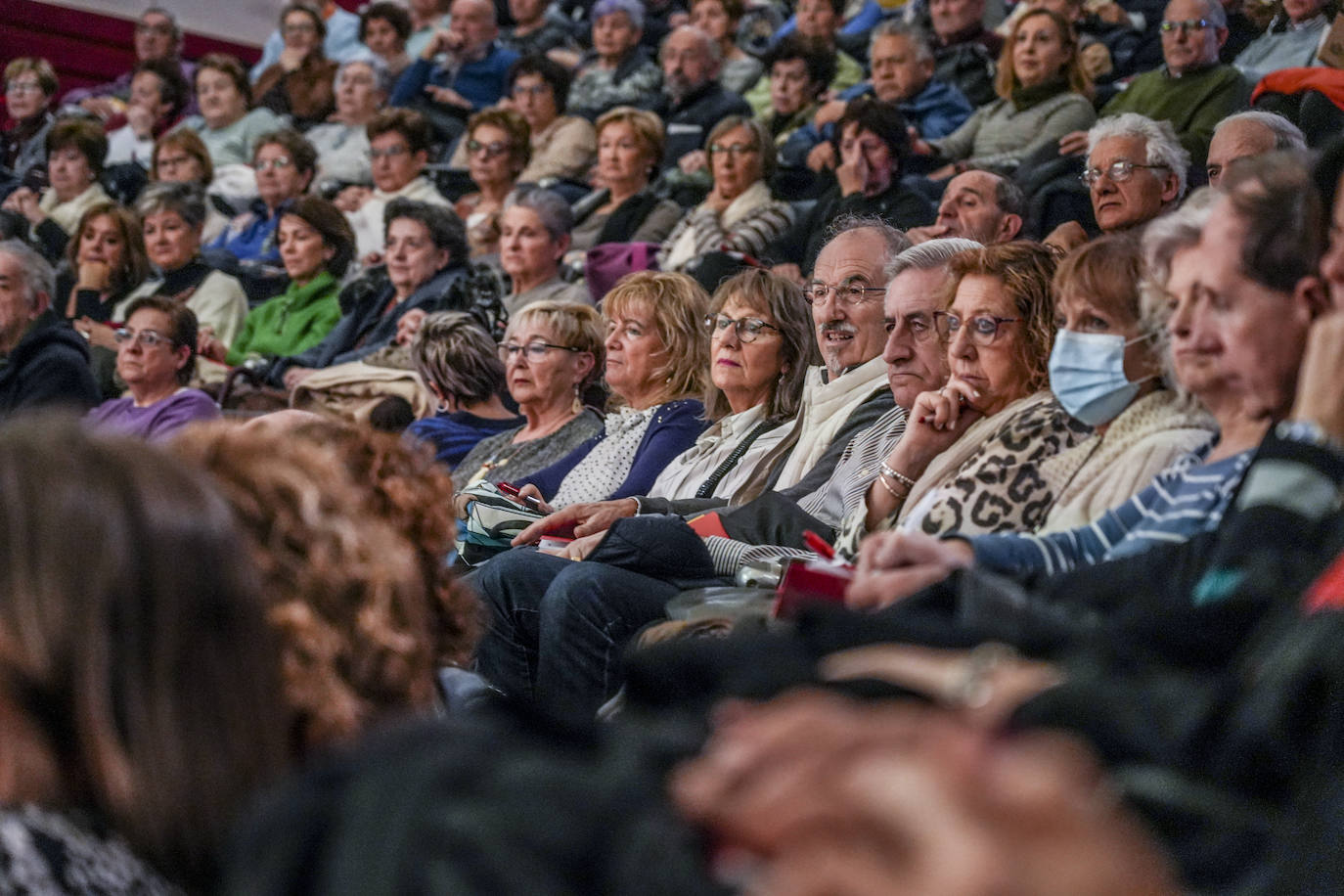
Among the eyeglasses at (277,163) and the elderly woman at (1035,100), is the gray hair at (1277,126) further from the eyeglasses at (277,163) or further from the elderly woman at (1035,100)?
the eyeglasses at (277,163)

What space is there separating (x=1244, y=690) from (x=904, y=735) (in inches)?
15.4

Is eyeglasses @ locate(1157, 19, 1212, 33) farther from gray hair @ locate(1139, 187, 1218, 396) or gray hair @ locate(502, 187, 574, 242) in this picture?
gray hair @ locate(1139, 187, 1218, 396)

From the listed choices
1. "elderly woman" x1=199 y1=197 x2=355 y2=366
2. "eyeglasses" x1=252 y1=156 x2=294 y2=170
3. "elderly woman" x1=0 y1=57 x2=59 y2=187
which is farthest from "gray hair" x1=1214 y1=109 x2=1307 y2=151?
"elderly woman" x1=0 y1=57 x2=59 y2=187

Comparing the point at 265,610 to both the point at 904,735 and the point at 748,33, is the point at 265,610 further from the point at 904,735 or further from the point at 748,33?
the point at 748,33

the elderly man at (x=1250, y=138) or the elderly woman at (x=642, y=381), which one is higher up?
the elderly man at (x=1250, y=138)

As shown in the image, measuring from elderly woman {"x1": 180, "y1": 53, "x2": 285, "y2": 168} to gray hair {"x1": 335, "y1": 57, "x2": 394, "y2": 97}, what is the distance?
1.48 ft

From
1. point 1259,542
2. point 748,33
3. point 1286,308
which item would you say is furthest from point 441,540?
point 748,33

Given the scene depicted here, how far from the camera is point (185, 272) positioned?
5883 mm

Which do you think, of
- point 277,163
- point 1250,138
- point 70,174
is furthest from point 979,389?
point 70,174

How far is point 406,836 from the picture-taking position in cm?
74

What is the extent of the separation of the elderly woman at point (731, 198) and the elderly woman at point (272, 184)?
2241mm

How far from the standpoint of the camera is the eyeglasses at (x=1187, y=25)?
4484 millimetres

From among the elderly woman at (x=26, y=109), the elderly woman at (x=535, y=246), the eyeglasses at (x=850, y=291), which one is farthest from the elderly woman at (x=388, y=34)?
the eyeglasses at (x=850, y=291)

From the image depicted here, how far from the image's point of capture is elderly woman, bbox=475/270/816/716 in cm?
260
